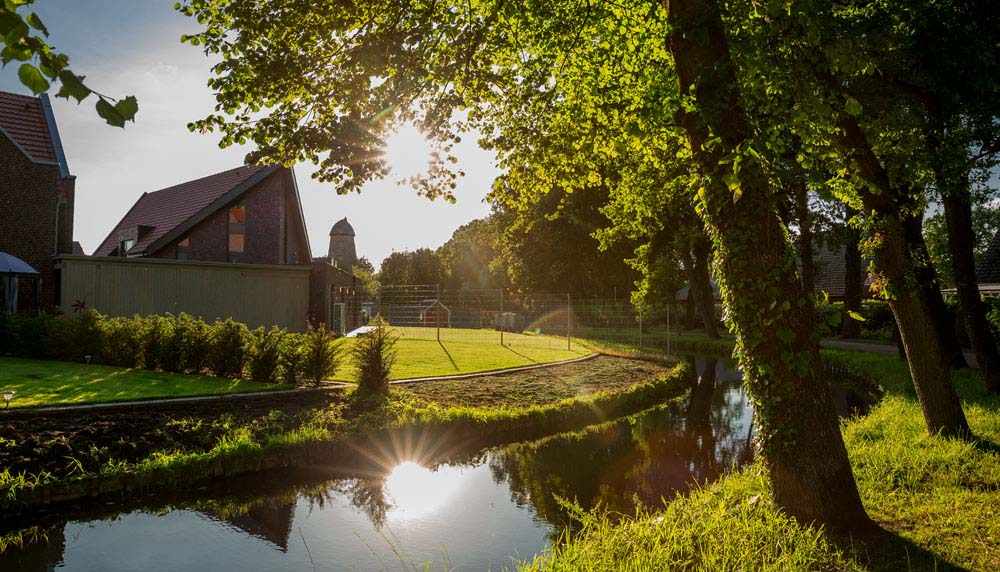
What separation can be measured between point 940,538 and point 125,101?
20.1 ft

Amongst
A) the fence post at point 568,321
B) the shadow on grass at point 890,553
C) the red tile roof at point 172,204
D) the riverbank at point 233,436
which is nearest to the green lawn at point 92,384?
the riverbank at point 233,436

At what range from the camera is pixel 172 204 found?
→ 28.7m

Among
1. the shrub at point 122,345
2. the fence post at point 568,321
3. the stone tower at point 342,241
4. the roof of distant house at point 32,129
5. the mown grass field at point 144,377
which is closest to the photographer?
the mown grass field at point 144,377

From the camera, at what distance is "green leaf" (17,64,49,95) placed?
2217 millimetres

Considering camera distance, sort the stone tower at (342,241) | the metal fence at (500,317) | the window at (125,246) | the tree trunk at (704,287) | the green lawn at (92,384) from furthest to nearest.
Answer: the stone tower at (342,241), the tree trunk at (704,287), the metal fence at (500,317), the window at (125,246), the green lawn at (92,384)

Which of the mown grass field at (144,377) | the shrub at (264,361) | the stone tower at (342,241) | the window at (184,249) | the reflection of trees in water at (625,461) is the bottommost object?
the reflection of trees in water at (625,461)

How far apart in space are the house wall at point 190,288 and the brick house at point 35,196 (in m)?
1.98

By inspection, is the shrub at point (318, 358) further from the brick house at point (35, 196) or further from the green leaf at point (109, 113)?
the brick house at point (35, 196)

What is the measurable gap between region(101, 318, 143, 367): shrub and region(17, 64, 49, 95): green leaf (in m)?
12.5

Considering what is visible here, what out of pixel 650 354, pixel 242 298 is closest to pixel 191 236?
pixel 242 298

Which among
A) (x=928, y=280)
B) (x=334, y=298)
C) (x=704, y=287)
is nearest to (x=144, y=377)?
(x=334, y=298)

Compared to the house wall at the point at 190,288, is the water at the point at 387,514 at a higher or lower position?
lower

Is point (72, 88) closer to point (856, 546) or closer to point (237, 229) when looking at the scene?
point (856, 546)

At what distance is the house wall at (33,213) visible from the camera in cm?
1997
